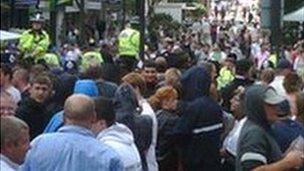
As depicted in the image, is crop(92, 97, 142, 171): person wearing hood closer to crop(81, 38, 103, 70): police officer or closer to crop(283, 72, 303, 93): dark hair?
crop(283, 72, 303, 93): dark hair

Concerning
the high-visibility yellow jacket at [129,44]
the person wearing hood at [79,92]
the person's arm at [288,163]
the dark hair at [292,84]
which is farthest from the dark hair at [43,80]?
the high-visibility yellow jacket at [129,44]

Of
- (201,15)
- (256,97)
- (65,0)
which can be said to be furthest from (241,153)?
(201,15)

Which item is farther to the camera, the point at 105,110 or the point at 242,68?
the point at 242,68

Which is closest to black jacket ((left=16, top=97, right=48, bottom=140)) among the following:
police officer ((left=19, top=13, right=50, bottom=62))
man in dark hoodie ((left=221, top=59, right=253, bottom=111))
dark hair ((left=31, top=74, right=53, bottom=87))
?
dark hair ((left=31, top=74, right=53, bottom=87))

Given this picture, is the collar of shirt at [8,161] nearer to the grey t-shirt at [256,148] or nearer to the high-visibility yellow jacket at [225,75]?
the grey t-shirt at [256,148]

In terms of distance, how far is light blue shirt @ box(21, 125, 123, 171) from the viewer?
771cm

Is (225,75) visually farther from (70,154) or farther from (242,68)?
(70,154)

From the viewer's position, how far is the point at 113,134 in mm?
8688

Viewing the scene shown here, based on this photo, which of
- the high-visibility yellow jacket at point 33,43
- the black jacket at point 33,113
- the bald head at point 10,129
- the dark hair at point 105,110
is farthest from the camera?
the high-visibility yellow jacket at point 33,43

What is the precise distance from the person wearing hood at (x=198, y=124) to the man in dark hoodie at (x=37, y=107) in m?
1.52

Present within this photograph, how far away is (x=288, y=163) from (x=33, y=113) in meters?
3.53

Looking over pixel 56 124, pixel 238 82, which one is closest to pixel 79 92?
pixel 56 124

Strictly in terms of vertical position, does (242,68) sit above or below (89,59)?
below

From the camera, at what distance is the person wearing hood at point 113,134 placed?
8.49m
